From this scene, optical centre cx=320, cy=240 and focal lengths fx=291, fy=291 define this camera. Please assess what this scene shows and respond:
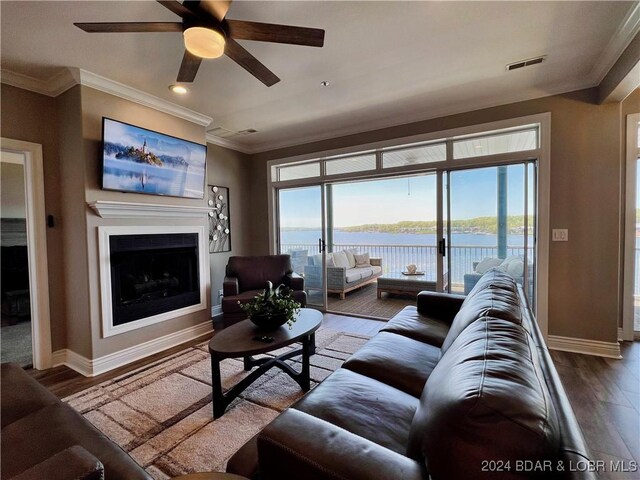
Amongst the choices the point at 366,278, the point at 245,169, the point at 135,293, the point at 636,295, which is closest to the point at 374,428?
the point at 135,293

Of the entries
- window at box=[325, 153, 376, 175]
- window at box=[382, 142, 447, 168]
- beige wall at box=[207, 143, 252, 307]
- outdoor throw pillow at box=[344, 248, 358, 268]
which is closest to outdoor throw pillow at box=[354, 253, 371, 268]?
outdoor throw pillow at box=[344, 248, 358, 268]

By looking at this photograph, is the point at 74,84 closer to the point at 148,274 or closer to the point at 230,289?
the point at 148,274

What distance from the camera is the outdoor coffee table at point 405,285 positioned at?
491 cm

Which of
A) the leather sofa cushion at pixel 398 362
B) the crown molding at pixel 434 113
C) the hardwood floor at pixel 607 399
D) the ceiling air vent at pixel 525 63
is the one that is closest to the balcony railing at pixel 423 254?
the hardwood floor at pixel 607 399

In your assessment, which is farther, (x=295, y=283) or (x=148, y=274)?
(x=295, y=283)

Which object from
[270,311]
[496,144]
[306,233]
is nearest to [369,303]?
[306,233]

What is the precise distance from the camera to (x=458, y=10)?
6.26 feet

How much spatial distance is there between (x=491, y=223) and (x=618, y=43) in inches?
70.4

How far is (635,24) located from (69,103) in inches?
178

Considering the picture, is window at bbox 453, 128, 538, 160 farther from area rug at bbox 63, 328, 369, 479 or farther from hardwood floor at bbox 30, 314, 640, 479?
area rug at bbox 63, 328, 369, 479

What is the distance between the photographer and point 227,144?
4.63 metres

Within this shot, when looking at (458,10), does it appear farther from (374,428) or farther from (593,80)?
(374,428)

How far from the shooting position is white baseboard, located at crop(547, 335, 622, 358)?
2.79 meters

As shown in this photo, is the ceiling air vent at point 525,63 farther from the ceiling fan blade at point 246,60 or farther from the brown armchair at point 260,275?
the brown armchair at point 260,275
